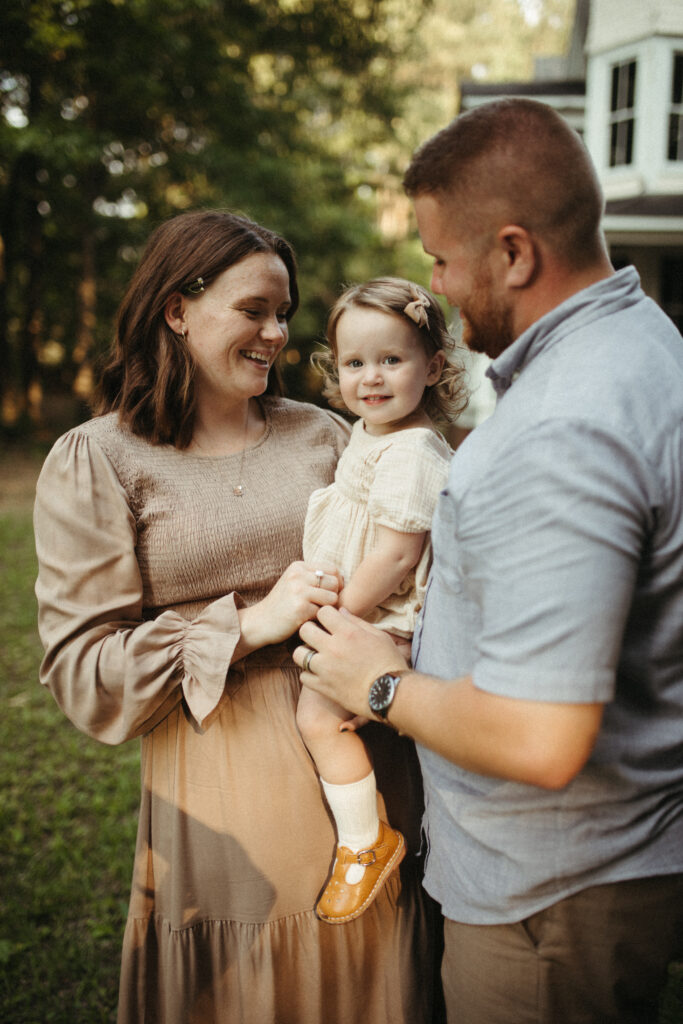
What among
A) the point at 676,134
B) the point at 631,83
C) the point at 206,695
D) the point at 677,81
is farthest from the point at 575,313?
the point at 631,83

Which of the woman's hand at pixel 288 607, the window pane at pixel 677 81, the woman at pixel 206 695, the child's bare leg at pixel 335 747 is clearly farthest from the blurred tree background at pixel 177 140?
the child's bare leg at pixel 335 747

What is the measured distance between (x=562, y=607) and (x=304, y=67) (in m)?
18.5

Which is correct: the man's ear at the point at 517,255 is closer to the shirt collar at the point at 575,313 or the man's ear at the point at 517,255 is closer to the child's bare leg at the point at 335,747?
the shirt collar at the point at 575,313

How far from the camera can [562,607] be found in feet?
3.84

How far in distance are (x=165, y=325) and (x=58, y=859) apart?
3.17 meters

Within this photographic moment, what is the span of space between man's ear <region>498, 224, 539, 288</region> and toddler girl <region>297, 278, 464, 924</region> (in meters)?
0.71

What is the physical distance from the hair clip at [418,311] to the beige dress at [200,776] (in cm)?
83

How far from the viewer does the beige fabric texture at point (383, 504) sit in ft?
6.64

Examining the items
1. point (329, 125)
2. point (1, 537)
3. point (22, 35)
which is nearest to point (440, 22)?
point (329, 125)

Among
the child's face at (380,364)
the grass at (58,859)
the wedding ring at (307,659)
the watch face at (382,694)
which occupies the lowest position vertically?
the grass at (58,859)

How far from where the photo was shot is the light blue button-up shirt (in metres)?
1.18

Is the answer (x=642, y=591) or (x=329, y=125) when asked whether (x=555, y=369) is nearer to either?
(x=642, y=591)

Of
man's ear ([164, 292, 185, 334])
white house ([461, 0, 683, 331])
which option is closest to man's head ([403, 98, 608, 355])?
man's ear ([164, 292, 185, 334])

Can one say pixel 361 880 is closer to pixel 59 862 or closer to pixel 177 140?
pixel 59 862
